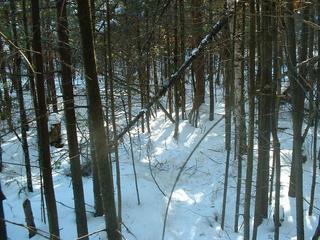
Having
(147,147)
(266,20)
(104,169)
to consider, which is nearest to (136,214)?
(147,147)

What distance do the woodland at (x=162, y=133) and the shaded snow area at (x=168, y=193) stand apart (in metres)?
0.04

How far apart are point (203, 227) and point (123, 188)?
2.59 m

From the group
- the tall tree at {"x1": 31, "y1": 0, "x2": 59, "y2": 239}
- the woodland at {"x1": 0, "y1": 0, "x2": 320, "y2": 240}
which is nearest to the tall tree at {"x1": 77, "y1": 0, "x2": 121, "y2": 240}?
the woodland at {"x1": 0, "y1": 0, "x2": 320, "y2": 240}

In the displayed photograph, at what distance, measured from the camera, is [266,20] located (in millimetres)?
7234

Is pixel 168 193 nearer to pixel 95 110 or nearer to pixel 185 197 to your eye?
pixel 185 197

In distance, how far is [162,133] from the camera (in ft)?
55.0

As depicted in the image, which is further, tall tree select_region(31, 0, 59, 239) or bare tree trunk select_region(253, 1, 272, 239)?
tall tree select_region(31, 0, 59, 239)

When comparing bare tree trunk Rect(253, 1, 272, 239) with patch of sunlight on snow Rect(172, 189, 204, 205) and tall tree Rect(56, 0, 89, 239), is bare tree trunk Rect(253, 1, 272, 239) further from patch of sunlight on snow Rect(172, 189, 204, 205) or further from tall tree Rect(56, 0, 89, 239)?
tall tree Rect(56, 0, 89, 239)

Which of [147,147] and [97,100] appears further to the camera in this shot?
[147,147]

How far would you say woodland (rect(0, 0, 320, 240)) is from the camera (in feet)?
19.4

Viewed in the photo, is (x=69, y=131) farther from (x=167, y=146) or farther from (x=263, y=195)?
(x=167, y=146)

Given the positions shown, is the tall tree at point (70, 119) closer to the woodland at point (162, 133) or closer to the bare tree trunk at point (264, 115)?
the woodland at point (162, 133)

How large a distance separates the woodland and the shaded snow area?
0.14 ft

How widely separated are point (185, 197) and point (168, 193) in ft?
1.68
